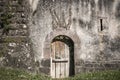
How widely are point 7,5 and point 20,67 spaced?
288 centimetres

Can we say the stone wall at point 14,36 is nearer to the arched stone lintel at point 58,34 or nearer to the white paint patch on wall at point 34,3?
the white paint patch on wall at point 34,3

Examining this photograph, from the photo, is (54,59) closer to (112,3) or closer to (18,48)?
(18,48)

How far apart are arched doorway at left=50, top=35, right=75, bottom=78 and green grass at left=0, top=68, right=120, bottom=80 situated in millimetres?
797

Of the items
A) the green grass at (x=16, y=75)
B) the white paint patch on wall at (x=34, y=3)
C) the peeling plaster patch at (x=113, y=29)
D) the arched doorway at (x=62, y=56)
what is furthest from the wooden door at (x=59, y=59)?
the peeling plaster patch at (x=113, y=29)

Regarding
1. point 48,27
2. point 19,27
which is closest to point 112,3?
point 48,27

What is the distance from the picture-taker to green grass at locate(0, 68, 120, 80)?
40.5ft

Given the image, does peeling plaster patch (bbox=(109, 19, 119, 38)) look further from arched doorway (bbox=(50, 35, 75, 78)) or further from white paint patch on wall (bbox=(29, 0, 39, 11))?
white paint patch on wall (bbox=(29, 0, 39, 11))

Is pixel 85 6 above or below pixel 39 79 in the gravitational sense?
above

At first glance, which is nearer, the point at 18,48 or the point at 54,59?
the point at 18,48

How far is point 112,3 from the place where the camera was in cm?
1491

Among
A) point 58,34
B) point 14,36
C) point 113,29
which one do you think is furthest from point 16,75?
point 113,29

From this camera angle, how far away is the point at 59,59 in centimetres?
1454

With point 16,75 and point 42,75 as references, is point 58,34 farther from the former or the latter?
point 16,75

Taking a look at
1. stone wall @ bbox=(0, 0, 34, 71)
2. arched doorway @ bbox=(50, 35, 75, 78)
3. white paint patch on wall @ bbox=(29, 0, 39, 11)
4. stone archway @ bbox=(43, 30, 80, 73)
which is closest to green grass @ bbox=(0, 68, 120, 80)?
stone wall @ bbox=(0, 0, 34, 71)
